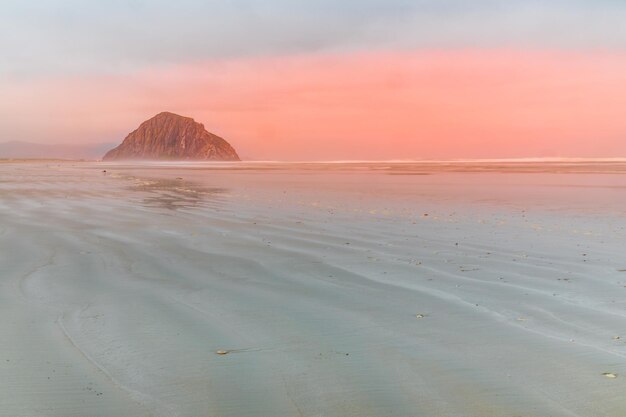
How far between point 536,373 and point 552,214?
42.3 feet

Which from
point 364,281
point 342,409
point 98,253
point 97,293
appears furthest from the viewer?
point 98,253

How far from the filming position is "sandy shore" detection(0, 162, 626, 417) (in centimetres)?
383

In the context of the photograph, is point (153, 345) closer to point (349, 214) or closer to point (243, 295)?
point (243, 295)

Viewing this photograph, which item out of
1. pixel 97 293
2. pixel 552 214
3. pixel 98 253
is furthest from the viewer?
pixel 552 214

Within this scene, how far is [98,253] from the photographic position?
9.67m

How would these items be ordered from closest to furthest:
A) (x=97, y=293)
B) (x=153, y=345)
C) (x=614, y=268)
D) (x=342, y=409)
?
(x=342, y=409) < (x=153, y=345) < (x=97, y=293) < (x=614, y=268)

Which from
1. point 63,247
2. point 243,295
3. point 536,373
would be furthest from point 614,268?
point 63,247

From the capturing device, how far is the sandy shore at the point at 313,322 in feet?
12.6

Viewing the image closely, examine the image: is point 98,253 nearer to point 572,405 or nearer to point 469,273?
point 469,273

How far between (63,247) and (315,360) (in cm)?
738

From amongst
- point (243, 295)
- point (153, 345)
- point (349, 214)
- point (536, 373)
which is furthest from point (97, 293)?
point (349, 214)

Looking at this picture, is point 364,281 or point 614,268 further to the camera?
point 614,268

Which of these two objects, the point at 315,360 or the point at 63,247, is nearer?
the point at 315,360

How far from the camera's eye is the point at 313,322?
572cm
